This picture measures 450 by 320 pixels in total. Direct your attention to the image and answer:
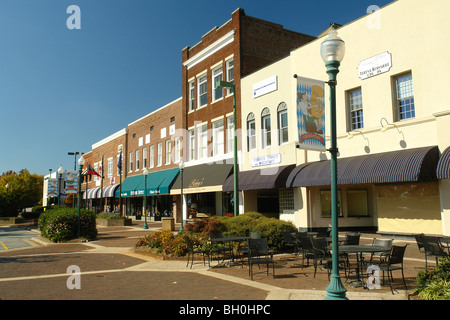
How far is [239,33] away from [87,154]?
45570 mm

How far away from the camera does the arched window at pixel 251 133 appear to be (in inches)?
968

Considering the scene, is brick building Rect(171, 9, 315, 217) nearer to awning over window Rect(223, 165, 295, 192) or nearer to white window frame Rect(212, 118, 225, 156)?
white window frame Rect(212, 118, 225, 156)

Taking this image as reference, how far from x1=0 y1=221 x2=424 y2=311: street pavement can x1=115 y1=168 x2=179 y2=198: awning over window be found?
63.6 ft

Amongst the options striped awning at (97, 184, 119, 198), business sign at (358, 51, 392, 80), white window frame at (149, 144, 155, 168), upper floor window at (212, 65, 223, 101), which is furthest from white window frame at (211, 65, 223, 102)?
striped awning at (97, 184, 119, 198)

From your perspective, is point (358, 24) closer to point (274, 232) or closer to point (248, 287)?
point (274, 232)

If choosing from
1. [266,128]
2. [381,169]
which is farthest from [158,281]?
[266,128]

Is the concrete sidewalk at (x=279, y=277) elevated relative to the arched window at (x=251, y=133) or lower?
lower

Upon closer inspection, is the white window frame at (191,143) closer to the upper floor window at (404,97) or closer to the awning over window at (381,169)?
the awning over window at (381,169)

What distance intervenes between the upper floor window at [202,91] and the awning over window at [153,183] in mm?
6420

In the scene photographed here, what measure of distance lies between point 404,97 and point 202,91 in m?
18.5

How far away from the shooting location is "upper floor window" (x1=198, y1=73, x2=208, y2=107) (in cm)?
3083

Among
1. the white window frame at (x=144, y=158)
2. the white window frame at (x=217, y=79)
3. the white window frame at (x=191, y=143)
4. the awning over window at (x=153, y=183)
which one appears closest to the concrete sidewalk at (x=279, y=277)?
the white window frame at (x=217, y=79)

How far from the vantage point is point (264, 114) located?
2356cm
